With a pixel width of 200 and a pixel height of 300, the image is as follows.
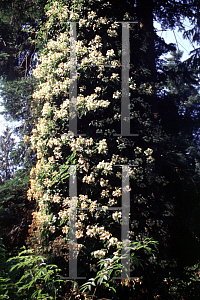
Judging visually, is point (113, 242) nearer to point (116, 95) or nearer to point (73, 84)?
point (116, 95)

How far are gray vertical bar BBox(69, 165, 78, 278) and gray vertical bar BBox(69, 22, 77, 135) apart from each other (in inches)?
29.1

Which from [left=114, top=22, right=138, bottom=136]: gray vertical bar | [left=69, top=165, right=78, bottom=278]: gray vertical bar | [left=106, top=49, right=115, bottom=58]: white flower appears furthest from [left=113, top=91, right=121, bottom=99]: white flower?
[left=69, top=165, right=78, bottom=278]: gray vertical bar

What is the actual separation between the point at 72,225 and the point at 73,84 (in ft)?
7.55

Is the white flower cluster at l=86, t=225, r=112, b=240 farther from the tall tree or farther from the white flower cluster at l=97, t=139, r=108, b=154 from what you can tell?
the tall tree

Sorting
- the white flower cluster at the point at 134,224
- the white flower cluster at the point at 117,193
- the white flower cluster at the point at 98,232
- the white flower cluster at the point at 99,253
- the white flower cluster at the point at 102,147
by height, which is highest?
the white flower cluster at the point at 102,147

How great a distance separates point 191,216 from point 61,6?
16.9ft

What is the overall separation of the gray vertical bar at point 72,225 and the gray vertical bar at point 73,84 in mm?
738

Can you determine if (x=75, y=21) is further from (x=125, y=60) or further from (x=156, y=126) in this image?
(x=156, y=126)

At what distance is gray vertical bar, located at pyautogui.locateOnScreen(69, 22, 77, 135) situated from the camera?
4.07 meters

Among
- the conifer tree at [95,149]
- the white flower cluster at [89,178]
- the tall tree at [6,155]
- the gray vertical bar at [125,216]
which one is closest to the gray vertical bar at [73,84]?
the conifer tree at [95,149]

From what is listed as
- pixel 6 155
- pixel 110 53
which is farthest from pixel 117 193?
pixel 6 155

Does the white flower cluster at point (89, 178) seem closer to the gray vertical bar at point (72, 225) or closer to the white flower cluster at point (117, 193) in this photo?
the gray vertical bar at point (72, 225)

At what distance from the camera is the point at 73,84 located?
13.7 feet

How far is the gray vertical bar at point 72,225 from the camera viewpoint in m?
3.50
